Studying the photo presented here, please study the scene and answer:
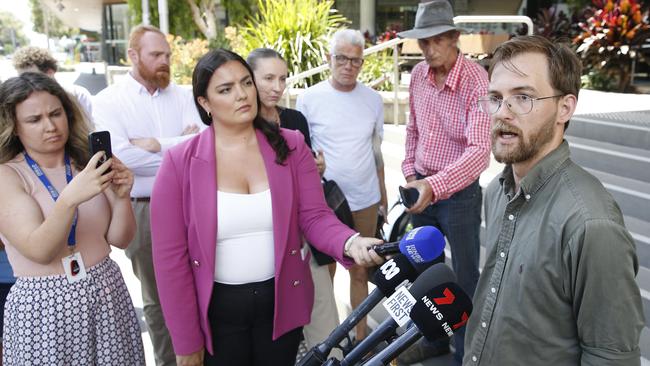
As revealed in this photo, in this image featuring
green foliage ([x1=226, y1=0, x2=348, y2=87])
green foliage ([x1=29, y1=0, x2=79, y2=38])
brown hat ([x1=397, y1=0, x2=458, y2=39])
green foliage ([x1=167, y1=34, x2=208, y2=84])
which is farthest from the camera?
green foliage ([x1=29, y1=0, x2=79, y2=38])

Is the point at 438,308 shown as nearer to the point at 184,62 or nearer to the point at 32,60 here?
the point at 32,60

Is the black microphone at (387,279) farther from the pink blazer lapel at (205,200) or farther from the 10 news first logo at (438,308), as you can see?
the pink blazer lapel at (205,200)

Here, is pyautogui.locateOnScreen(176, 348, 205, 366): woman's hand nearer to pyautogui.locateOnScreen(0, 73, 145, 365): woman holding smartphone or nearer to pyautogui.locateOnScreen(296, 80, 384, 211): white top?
pyautogui.locateOnScreen(0, 73, 145, 365): woman holding smartphone

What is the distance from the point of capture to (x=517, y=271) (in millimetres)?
1509

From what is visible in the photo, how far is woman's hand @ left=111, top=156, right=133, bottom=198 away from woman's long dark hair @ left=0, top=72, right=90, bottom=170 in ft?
0.65

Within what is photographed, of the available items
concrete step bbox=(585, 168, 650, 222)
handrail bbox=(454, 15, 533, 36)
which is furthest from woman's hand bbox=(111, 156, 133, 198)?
handrail bbox=(454, 15, 533, 36)

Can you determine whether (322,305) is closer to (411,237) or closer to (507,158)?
(411,237)

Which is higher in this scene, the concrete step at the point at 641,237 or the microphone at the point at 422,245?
the microphone at the point at 422,245

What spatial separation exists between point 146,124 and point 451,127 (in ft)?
5.90

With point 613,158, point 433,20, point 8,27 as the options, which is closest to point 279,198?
point 433,20

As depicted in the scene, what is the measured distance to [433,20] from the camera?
121 inches

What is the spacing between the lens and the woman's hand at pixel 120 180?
2.37 meters

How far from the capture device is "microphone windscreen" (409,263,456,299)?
1.52 metres

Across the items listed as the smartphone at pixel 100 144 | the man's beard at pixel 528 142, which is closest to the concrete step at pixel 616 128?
the man's beard at pixel 528 142
